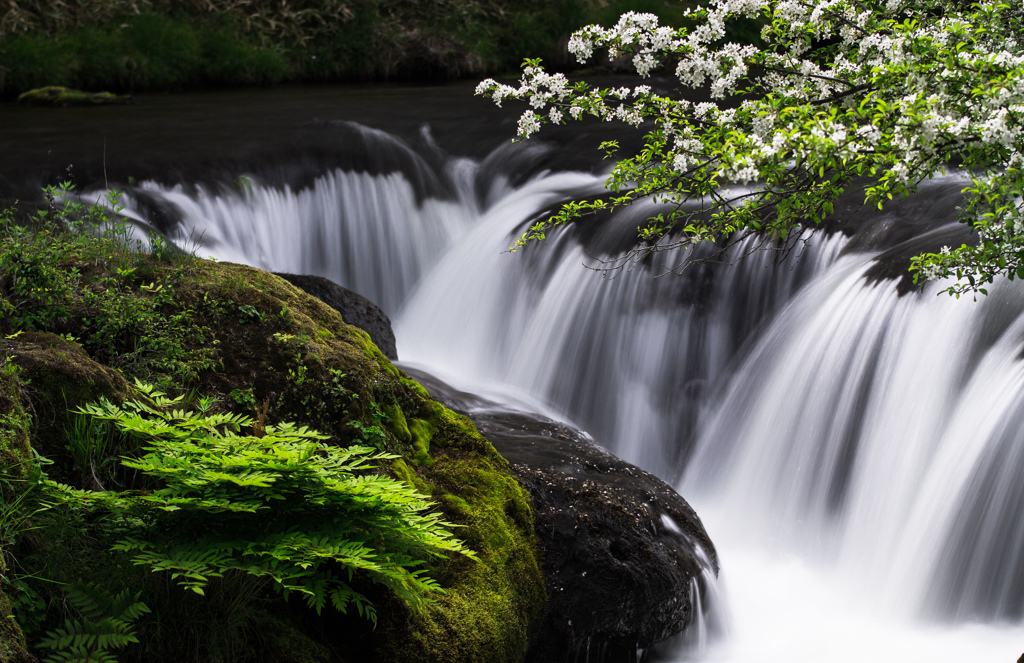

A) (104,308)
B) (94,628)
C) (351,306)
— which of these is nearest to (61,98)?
(351,306)

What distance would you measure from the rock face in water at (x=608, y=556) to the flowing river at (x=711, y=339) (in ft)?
1.01

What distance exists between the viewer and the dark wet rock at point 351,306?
723 centimetres

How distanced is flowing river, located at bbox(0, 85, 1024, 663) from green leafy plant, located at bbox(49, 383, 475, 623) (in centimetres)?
223

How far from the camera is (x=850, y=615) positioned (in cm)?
556

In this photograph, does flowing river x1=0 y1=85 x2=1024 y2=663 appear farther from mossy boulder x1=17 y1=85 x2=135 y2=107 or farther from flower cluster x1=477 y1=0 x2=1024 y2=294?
flower cluster x1=477 y1=0 x2=1024 y2=294

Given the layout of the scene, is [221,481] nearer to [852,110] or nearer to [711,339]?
[852,110]

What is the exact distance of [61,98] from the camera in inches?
598

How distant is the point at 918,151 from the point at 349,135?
35.5 ft

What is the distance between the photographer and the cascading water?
17.6 feet

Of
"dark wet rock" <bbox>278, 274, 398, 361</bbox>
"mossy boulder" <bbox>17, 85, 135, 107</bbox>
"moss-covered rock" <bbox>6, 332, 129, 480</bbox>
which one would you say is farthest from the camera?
"mossy boulder" <bbox>17, 85, 135, 107</bbox>

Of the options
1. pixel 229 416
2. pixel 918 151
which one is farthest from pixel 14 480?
pixel 918 151

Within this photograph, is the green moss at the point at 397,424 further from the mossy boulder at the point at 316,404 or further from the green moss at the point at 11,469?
the green moss at the point at 11,469

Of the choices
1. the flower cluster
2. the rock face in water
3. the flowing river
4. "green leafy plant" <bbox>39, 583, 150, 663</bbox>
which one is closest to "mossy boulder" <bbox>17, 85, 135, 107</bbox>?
the flowing river

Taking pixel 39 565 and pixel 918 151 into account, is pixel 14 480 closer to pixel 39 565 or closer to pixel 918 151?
pixel 39 565
